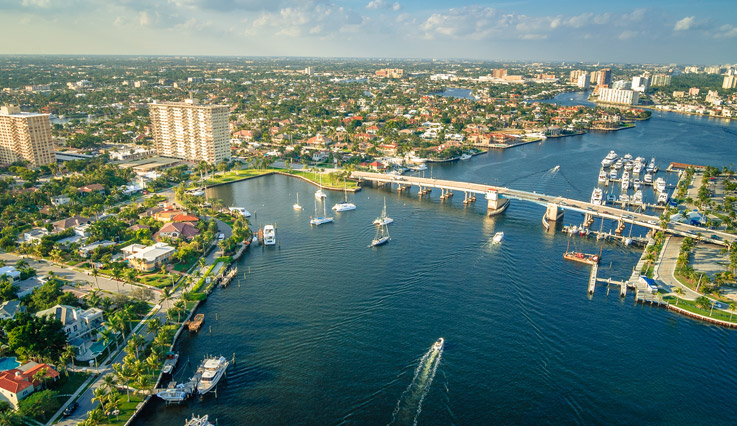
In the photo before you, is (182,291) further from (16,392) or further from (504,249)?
(504,249)

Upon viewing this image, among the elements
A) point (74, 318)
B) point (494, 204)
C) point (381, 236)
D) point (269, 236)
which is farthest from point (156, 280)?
point (494, 204)

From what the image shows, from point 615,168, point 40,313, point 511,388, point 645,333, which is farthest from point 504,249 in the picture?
point 615,168

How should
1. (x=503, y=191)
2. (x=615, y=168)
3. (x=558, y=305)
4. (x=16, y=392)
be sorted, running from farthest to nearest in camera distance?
(x=615, y=168) < (x=503, y=191) < (x=558, y=305) < (x=16, y=392)

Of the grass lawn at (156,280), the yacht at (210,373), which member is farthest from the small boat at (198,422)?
the grass lawn at (156,280)

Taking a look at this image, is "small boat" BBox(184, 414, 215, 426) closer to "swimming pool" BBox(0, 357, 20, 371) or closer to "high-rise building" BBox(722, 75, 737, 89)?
"swimming pool" BBox(0, 357, 20, 371)

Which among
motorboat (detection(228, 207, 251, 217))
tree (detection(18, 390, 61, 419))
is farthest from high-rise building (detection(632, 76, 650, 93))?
tree (detection(18, 390, 61, 419))

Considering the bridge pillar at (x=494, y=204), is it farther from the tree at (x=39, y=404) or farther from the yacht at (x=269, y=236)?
the tree at (x=39, y=404)

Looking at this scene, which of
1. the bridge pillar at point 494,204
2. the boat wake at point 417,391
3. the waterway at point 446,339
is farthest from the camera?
the bridge pillar at point 494,204
